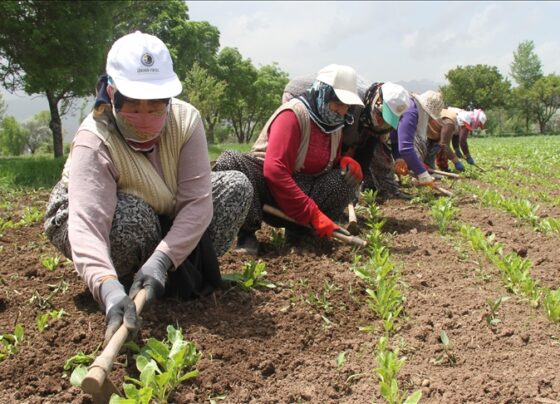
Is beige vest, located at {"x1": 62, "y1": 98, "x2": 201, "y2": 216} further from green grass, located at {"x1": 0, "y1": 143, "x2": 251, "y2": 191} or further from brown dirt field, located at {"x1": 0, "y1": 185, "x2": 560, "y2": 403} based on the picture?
green grass, located at {"x1": 0, "y1": 143, "x2": 251, "y2": 191}

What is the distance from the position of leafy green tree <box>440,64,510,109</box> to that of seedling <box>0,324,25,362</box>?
6275cm

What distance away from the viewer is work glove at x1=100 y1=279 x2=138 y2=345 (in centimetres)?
190

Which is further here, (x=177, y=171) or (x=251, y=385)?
(x=177, y=171)

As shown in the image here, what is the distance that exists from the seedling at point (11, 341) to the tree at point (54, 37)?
10.4m

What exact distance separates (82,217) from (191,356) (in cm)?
69

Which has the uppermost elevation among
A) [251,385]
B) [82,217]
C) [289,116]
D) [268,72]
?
[268,72]

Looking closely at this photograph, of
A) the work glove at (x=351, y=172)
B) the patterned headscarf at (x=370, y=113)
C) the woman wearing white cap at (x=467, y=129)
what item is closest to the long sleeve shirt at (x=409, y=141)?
the patterned headscarf at (x=370, y=113)

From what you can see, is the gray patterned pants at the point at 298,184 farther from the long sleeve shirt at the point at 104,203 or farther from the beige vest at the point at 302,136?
the long sleeve shirt at the point at 104,203

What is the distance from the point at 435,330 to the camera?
2.49 meters

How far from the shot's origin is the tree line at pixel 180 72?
11930 mm

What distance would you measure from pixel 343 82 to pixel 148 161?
1.60m

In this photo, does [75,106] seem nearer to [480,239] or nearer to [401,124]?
[401,124]

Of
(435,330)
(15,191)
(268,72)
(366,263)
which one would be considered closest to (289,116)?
(366,263)

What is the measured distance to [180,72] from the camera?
113 feet
